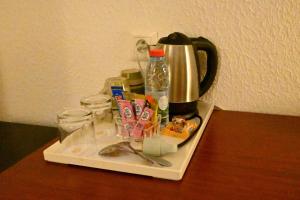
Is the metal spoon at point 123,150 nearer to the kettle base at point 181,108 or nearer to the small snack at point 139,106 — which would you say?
the small snack at point 139,106

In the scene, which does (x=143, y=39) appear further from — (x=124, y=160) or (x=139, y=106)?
(x=124, y=160)

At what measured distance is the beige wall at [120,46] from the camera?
815 mm

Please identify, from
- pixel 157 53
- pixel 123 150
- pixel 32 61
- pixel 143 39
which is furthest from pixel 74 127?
pixel 32 61

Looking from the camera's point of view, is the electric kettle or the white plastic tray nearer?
the white plastic tray

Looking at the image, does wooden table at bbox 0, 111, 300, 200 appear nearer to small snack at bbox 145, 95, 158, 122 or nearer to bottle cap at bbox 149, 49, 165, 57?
small snack at bbox 145, 95, 158, 122

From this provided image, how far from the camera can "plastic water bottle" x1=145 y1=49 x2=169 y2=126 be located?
27.8 inches

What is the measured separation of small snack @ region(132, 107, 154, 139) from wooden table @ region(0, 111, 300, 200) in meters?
0.13

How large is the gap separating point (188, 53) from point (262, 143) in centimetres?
28

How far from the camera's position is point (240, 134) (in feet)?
2.40

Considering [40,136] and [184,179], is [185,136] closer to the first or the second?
[184,179]

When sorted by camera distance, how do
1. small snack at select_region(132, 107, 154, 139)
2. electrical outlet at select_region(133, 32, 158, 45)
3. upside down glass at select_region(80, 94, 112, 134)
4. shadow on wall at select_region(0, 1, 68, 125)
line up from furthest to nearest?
shadow on wall at select_region(0, 1, 68, 125) → electrical outlet at select_region(133, 32, 158, 45) → upside down glass at select_region(80, 94, 112, 134) → small snack at select_region(132, 107, 154, 139)

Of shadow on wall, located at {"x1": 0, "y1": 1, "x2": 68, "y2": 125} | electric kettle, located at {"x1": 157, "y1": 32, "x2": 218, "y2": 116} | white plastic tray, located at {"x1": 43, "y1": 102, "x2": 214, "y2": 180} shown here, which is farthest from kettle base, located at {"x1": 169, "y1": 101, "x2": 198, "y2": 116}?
shadow on wall, located at {"x1": 0, "y1": 1, "x2": 68, "y2": 125}

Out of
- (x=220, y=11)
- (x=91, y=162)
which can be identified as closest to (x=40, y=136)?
(x=91, y=162)

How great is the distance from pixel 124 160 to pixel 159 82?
0.24 m
